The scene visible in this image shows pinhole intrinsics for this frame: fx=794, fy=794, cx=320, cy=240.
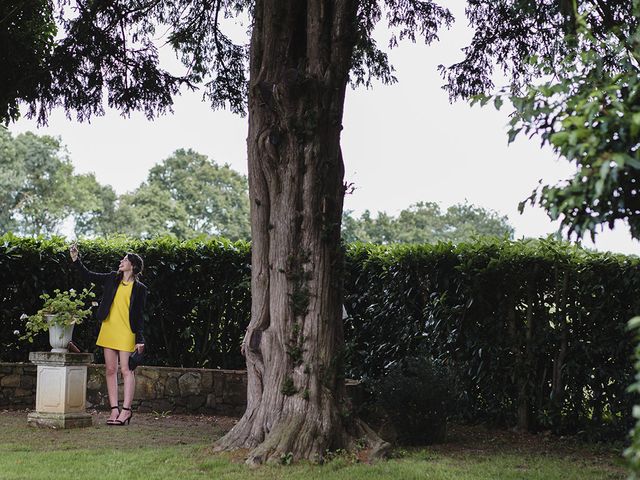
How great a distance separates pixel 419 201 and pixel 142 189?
79.1 feet

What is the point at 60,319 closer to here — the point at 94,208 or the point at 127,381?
the point at 127,381

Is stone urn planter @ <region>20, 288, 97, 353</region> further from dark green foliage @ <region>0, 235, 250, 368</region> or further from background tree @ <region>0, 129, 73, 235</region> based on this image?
background tree @ <region>0, 129, 73, 235</region>

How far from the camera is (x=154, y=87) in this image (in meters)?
10.3

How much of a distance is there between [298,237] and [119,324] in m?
2.76

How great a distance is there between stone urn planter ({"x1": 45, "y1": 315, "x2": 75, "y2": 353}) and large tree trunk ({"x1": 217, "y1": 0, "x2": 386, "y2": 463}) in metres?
2.50

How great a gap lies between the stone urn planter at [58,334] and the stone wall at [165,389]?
140cm

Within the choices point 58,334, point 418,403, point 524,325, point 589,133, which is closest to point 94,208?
point 58,334

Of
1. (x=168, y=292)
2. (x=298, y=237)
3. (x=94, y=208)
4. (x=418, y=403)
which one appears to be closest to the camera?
(x=298, y=237)

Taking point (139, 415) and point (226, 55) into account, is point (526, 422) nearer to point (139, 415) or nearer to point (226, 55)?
point (139, 415)

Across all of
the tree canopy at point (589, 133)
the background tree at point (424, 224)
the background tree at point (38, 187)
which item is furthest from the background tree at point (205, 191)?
the tree canopy at point (589, 133)

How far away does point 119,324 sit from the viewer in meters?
8.73

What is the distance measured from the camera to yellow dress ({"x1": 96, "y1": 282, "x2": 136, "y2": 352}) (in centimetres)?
872

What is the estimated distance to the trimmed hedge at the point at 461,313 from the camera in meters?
8.10

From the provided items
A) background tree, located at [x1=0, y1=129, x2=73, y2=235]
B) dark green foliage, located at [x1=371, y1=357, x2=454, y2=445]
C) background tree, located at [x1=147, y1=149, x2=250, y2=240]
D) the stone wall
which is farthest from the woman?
background tree, located at [x1=147, y1=149, x2=250, y2=240]
